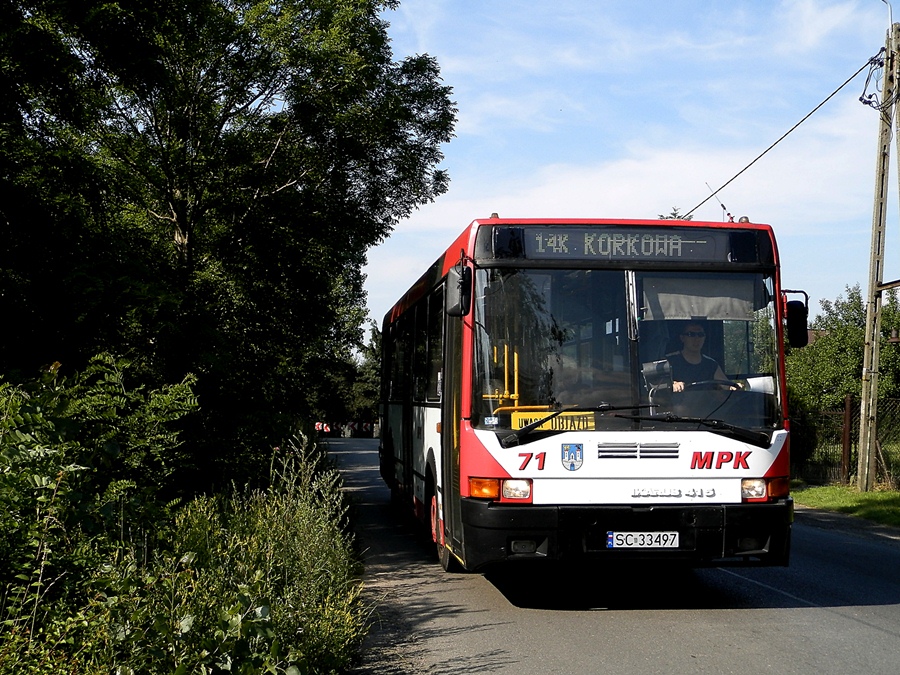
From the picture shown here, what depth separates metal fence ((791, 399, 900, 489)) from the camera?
70.0 ft

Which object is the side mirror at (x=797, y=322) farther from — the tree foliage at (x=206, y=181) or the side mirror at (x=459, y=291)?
the tree foliage at (x=206, y=181)

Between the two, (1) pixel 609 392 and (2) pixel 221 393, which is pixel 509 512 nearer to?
(1) pixel 609 392

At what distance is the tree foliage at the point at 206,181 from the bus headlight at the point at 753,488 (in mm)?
5370

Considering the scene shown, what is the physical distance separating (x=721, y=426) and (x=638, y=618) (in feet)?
5.52

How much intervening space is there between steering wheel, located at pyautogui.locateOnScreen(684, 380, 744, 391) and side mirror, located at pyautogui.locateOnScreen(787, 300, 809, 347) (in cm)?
65

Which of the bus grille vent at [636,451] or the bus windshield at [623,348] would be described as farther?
the bus windshield at [623,348]

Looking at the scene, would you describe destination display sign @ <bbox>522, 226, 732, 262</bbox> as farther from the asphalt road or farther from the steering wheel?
the asphalt road

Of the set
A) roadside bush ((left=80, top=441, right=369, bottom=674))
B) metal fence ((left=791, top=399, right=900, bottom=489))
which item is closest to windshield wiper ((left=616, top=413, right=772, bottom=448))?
roadside bush ((left=80, top=441, right=369, bottom=674))

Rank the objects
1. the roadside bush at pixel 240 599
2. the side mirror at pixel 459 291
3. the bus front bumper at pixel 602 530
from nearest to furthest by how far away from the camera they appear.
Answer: the roadside bush at pixel 240 599, the bus front bumper at pixel 602 530, the side mirror at pixel 459 291

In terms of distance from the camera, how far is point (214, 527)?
27.4ft

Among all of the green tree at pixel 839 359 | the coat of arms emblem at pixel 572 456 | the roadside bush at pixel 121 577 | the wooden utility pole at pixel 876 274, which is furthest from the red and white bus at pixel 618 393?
the green tree at pixel 839 359

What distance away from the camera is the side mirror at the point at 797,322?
28.9 feet

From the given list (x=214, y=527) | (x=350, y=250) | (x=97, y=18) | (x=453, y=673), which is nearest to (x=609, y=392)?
(x=453, y=673)

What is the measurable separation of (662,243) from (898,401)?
1494cm
